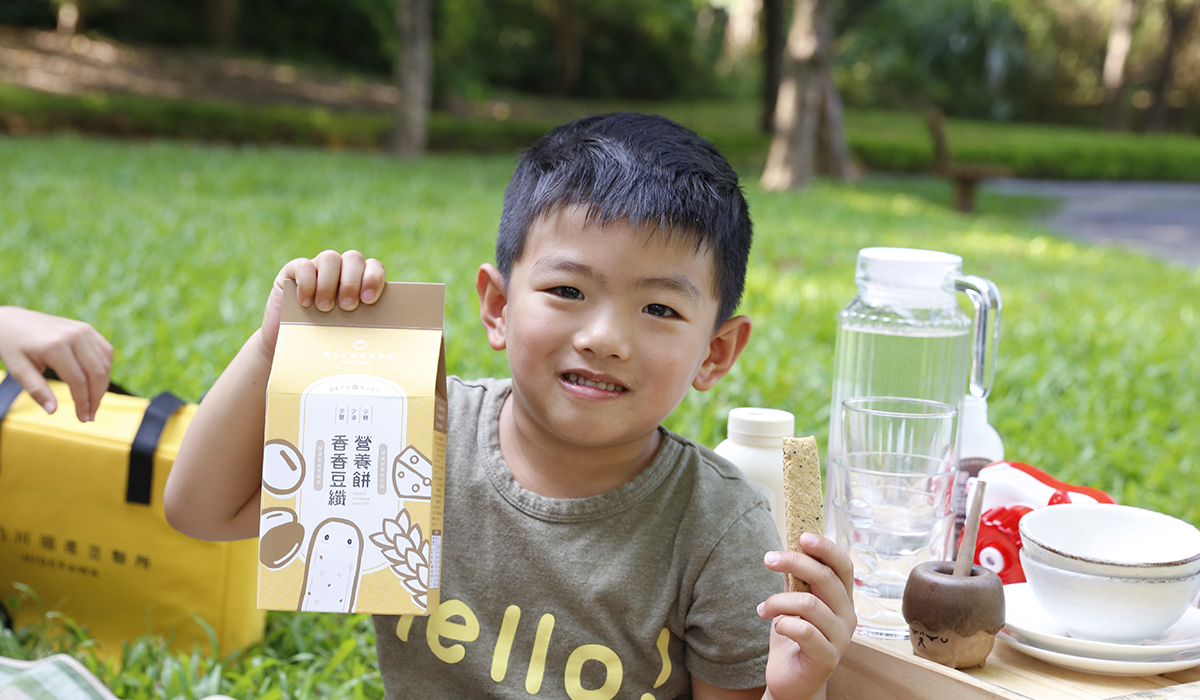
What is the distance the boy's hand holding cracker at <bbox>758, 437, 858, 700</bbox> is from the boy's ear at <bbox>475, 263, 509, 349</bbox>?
477mm

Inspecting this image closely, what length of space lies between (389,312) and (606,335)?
0.27 metres

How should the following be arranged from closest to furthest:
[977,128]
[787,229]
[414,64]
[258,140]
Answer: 1. [787,229]
2. [414,64]
3. [258,140]
4. [977,128]

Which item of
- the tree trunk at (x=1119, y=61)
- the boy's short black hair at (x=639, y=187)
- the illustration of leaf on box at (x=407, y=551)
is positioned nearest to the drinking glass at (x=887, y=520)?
the boy's short black hair at (x=639, y=187)

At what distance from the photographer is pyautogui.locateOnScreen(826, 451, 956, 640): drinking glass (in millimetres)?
1536

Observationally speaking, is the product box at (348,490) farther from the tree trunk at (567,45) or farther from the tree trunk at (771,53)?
the tree trunk at (567,45)

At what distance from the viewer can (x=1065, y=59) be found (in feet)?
82.1

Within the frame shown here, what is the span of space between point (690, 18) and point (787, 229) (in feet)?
53.5

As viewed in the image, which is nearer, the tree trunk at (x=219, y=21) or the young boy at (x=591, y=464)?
the young boy at (x=591, y=464)

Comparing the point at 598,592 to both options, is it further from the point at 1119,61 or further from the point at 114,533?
the point at 1119,61

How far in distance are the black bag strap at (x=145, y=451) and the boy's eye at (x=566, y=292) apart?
3.43 feet

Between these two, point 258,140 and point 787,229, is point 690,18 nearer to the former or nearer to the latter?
point 258,140

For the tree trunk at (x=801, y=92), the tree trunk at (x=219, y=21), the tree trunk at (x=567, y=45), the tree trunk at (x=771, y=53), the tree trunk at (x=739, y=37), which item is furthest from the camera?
the tree trunk at (x=739, y=37)

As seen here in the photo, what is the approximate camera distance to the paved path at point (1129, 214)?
10.1 meters

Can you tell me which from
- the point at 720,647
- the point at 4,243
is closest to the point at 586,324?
the point at 720,647
